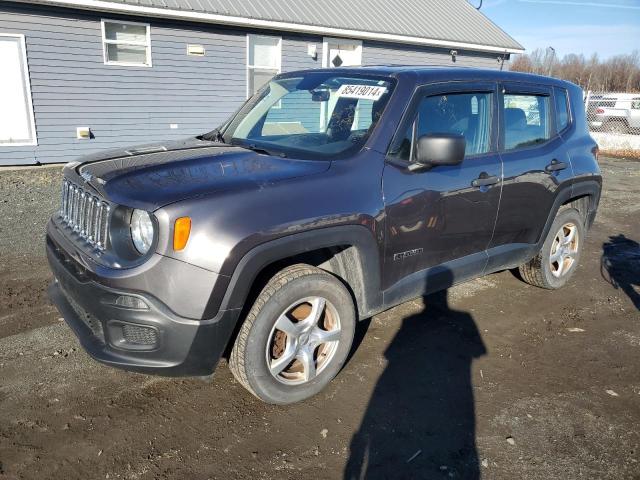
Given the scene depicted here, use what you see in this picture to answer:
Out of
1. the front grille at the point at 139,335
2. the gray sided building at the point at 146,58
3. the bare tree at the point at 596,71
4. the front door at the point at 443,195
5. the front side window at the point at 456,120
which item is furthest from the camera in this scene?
the bare tree at the point at 596,71

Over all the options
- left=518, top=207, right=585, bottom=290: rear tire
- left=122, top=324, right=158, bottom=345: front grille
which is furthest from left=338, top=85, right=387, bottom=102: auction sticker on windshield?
left=518, top=207, right=585, bottom=290: rear tire

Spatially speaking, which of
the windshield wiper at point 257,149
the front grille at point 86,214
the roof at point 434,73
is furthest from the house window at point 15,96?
the windshield wiper at point 257,149

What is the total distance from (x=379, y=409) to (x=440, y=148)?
1610 millimetres

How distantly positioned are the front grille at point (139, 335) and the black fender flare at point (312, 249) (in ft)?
1.04

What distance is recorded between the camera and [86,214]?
2.96 m

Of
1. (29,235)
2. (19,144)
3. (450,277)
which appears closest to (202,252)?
(450,277)

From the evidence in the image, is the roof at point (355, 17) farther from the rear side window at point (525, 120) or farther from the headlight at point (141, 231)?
the headlight at point (141, 231)

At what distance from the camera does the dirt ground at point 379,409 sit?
2.60 m

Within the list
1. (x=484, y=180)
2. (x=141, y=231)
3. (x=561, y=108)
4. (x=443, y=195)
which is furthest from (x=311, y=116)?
(x=561, y=108)

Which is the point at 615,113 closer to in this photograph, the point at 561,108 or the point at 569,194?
the point at 561,108

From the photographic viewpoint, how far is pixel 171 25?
10844mm

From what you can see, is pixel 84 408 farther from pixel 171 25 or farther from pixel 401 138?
pixel 171 25

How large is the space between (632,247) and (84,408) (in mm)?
6502

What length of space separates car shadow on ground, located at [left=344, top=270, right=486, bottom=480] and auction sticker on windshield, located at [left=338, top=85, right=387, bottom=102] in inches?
70.7
